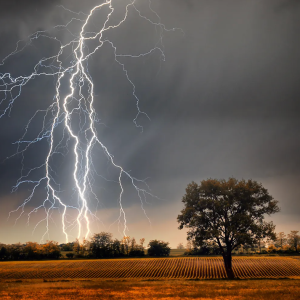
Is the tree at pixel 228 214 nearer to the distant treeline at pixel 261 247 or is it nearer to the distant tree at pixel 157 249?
the distant treeline at pixel 261 247

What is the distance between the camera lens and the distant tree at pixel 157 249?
66.5 meters

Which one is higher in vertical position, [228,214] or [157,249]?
[228,214]

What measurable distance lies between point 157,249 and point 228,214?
43761 mm

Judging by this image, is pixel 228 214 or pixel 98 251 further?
pixel 98 251

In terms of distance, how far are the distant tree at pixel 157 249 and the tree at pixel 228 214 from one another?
4187 centimetres

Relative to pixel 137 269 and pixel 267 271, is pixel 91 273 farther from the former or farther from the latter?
pixel 267 271

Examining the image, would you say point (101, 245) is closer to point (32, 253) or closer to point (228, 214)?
point (32, 253)

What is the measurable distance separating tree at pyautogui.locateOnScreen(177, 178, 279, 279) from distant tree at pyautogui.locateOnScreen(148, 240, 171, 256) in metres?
41.9

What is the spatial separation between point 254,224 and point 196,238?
5.48 m

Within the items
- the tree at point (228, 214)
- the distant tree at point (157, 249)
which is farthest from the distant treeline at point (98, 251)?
the tree at point (228, 214)

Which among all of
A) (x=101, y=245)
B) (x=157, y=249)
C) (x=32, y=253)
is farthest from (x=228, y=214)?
(x=32, y=253)

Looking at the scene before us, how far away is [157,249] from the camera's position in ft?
218

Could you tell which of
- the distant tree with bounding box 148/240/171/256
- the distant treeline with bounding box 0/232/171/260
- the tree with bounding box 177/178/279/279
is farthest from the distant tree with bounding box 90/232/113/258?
the tree with bounding box 177/178/279/279

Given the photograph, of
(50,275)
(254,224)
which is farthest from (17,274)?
(254,224)
